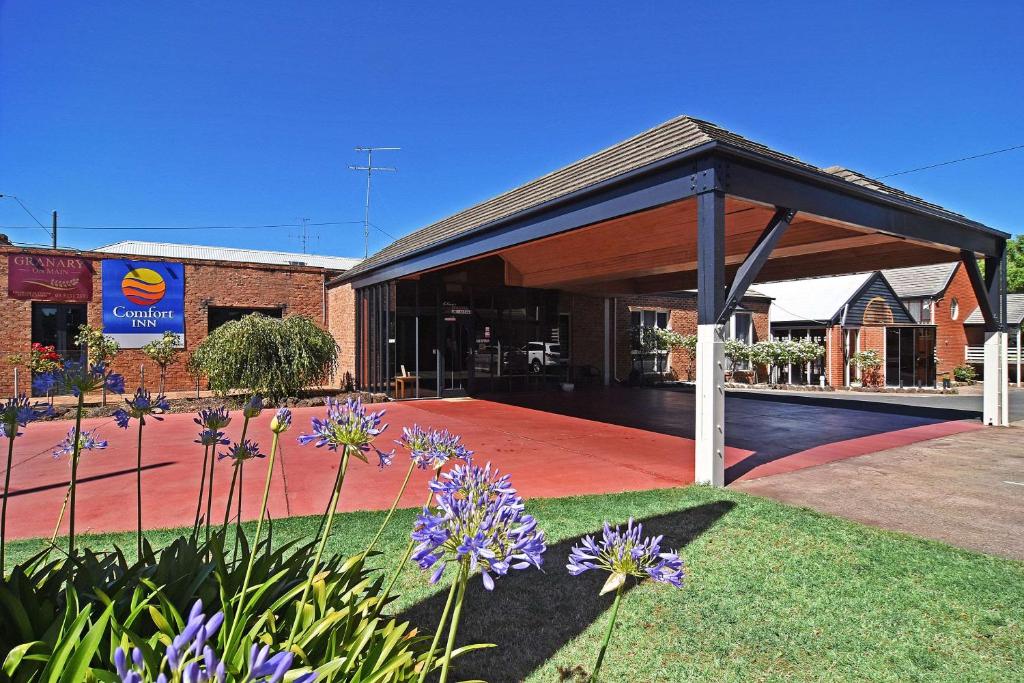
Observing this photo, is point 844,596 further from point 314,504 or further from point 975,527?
point 314,504

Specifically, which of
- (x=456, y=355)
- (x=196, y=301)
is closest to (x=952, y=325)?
(x=456, y=355)

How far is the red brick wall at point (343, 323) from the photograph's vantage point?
1636 cm

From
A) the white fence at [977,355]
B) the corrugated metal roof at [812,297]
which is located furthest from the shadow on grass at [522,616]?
the white fence at [977,355]

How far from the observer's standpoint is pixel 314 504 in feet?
16.7

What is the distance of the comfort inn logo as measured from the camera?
1548 cm

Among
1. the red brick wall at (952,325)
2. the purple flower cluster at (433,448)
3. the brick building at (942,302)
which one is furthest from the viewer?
the red brick wall at (952,325)

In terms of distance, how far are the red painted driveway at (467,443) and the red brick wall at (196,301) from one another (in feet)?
18.6

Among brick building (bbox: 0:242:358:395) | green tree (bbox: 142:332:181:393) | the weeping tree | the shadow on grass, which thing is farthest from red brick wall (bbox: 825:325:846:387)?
green tree (bbox: 142:332:181:393)

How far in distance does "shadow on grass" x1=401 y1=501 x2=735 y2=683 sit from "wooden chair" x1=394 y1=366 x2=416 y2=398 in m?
11.3

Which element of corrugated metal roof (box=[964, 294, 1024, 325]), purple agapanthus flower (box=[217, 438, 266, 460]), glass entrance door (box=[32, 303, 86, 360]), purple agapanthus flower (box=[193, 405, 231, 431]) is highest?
corrugated metal roof (box=[964, 294, 1024, 325])

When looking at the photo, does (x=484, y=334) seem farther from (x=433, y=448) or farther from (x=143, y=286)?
(x=433, y=448)

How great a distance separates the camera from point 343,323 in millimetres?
17016

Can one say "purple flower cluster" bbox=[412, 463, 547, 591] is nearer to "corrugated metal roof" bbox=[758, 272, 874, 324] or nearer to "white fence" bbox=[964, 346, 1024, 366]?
"corrugated metal roof" bbox=[758, 272, 874, 324]

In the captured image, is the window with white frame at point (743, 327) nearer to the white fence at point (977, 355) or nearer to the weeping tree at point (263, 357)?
the white fence at point (977, 355)
